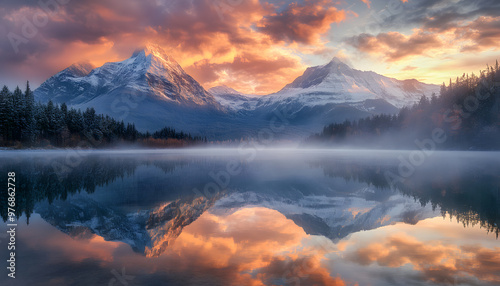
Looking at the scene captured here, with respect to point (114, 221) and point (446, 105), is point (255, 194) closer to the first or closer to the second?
point (114, 221)

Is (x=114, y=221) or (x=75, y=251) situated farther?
(x=114, y=221)

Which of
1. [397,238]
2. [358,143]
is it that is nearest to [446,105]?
[358,143]

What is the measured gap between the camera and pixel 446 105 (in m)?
131

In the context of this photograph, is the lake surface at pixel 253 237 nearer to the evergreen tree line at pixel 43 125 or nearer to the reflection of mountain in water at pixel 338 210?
the reflection of mountain in water at pixel 338 210

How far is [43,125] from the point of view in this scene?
350ft

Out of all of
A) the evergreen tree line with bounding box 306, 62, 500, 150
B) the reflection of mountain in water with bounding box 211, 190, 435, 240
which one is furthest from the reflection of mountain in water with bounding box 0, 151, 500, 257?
the evergreen tree line with bounding box 306, 62, 500, 150

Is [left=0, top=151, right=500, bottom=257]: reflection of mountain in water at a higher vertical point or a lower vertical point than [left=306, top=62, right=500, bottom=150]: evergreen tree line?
lower

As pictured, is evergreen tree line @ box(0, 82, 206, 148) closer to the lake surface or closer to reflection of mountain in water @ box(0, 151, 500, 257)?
reflection of mountain in water @ box(0, 151, 500, 257)

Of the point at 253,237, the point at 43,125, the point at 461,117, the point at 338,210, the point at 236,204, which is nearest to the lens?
the point at 253,237

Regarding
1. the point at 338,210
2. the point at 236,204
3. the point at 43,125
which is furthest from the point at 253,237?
the point at 43,125

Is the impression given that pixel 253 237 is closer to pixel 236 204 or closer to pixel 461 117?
pixel 236 204

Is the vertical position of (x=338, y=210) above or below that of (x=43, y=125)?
below

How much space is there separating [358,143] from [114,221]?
185 meters

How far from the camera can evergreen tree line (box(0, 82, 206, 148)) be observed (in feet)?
311
